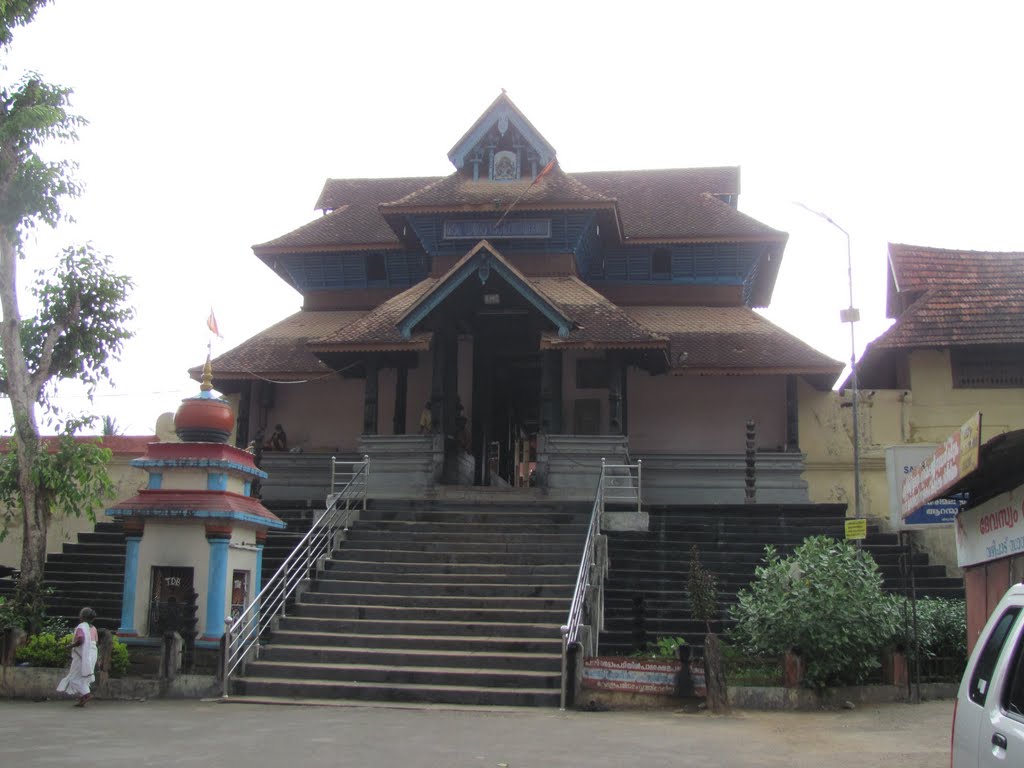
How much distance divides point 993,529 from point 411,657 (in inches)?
286

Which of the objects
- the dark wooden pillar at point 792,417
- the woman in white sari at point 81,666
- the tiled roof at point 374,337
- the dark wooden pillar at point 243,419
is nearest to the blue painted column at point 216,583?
the woman in white sari at point 81,666

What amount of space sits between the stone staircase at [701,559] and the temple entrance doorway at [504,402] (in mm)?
5697

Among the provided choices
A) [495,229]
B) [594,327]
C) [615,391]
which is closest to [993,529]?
[615,391]

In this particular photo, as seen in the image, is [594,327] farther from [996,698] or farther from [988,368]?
[996,698]

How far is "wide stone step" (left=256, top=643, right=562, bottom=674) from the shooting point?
1323 centimetres

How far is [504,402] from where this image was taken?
24.7 metres

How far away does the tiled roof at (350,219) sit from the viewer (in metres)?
26.1

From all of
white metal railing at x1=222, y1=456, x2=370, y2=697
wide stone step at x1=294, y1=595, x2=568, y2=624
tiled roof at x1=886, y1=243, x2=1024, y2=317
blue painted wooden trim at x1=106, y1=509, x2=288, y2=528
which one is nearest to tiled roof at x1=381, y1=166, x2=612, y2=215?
white metal railing at x1=222, y1=456, x2=370, y2=697

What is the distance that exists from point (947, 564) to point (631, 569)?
16.5ft

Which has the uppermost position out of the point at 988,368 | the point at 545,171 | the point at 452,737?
the point at 545,171

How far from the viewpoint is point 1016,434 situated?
7.75 meters

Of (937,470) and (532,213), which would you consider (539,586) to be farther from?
(532,213)

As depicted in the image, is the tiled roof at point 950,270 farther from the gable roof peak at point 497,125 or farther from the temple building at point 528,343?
the gable roof peak at point 497,125

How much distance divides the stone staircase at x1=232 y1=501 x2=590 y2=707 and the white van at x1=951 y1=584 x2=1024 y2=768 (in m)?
7.30
